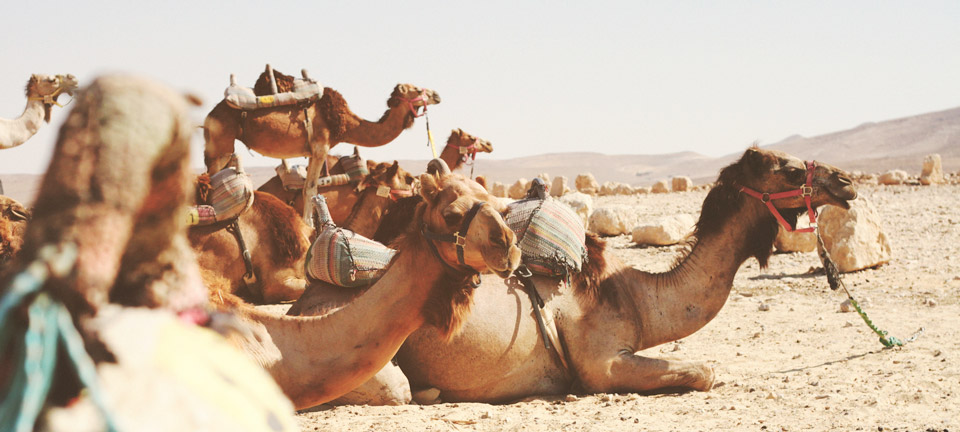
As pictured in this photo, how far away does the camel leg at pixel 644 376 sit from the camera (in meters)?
5.59

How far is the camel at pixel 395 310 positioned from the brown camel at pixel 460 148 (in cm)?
728

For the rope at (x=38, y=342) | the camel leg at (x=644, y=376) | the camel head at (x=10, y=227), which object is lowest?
the camel leg at (x=644, y=376)

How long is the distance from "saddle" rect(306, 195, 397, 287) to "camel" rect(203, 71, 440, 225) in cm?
470

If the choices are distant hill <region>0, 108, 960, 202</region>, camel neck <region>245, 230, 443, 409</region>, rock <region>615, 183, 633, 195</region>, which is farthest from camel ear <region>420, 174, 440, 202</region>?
distant hill <region>0, 108, 960, 202</region>

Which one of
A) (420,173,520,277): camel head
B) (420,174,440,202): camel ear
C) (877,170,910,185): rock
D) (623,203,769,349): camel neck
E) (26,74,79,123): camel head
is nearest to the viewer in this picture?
(420,173,520,277): camel head

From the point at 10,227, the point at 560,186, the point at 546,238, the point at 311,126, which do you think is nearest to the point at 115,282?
the point at 546,238

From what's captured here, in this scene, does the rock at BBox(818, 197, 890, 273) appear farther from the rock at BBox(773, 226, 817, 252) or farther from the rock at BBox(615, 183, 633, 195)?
the rock at BBox(615, 183, 633, 195)

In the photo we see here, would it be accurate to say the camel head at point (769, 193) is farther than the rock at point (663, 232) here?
No

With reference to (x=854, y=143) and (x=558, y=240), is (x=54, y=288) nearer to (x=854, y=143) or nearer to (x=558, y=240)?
(x=558, y=240)

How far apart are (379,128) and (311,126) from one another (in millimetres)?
1113

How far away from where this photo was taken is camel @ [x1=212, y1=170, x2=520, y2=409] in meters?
3.25

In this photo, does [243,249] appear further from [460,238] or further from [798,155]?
[798,155]

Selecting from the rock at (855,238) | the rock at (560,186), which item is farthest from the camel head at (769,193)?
the rock at (560,186)

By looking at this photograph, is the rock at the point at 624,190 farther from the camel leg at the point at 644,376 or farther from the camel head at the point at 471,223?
the camel head at the point at 471,223
